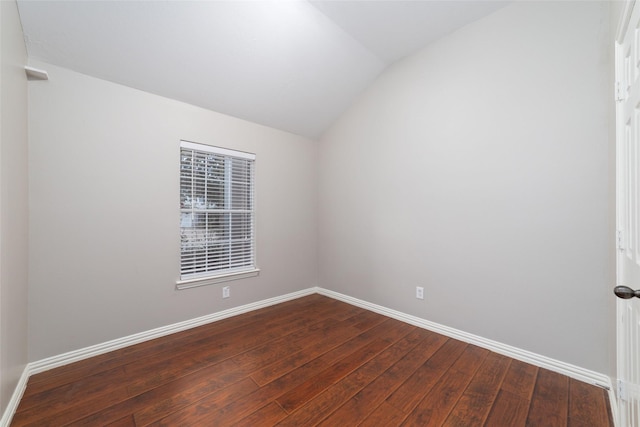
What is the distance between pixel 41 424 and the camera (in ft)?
4.99

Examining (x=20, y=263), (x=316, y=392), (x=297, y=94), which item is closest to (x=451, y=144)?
(x=297, y=94)

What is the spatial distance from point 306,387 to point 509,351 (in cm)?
177

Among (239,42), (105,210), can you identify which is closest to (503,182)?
(239,42)

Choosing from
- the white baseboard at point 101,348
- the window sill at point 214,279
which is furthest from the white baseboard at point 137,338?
the window sill at point 214,279

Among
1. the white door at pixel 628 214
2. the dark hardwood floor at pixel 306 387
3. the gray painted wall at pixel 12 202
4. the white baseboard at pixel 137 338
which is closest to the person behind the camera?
the white door at pixel 628 214

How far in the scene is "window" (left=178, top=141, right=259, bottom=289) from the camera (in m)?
2.82

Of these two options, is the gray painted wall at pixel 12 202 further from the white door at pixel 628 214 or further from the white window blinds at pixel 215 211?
the white door at pixel 628 214

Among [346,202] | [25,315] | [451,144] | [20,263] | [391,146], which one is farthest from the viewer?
[346,202]

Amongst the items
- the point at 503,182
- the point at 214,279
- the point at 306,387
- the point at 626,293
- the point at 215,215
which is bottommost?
the point at 306,387

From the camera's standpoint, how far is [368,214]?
3.39 meters

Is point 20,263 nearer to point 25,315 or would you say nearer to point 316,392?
point 25,315

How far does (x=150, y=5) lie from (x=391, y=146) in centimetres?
253

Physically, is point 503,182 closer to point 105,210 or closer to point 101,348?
point 105,210

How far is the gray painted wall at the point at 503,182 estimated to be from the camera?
6.38 ft
